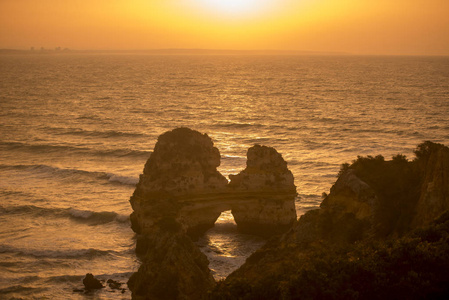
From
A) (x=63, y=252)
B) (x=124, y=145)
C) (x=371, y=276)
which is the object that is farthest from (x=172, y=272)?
(x=124, y=145)

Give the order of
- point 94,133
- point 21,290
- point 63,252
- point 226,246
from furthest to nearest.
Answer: point 94,133 → point 226,246 → point 63,252 → point 21,290

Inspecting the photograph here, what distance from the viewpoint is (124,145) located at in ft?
213

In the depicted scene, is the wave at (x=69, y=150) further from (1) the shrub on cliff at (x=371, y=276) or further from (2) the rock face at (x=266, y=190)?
(1) the shrub on cliff at (x=371, y=276)

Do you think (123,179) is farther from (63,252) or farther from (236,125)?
(236,125)

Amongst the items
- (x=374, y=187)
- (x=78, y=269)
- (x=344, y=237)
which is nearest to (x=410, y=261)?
(x=344, y=237)

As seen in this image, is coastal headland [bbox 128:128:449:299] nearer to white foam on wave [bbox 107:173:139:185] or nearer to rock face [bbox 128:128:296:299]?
rock face [bbox 128:128:296:299]

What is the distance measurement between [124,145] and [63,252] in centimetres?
3466

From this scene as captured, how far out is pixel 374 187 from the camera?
20391 millimetres

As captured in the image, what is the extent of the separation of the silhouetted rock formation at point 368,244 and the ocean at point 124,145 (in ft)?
30.8

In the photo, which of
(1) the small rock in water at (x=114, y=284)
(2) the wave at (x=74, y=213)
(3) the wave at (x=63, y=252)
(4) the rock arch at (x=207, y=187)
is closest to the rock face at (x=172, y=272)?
(1) the small rock in water at (x=114, y=284)

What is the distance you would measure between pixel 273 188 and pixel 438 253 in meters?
16.9

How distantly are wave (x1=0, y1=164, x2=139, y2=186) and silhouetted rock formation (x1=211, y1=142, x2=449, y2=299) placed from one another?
1114 inches

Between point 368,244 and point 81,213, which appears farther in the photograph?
point 81,213

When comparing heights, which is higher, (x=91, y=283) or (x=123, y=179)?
(x=123, y=179)
